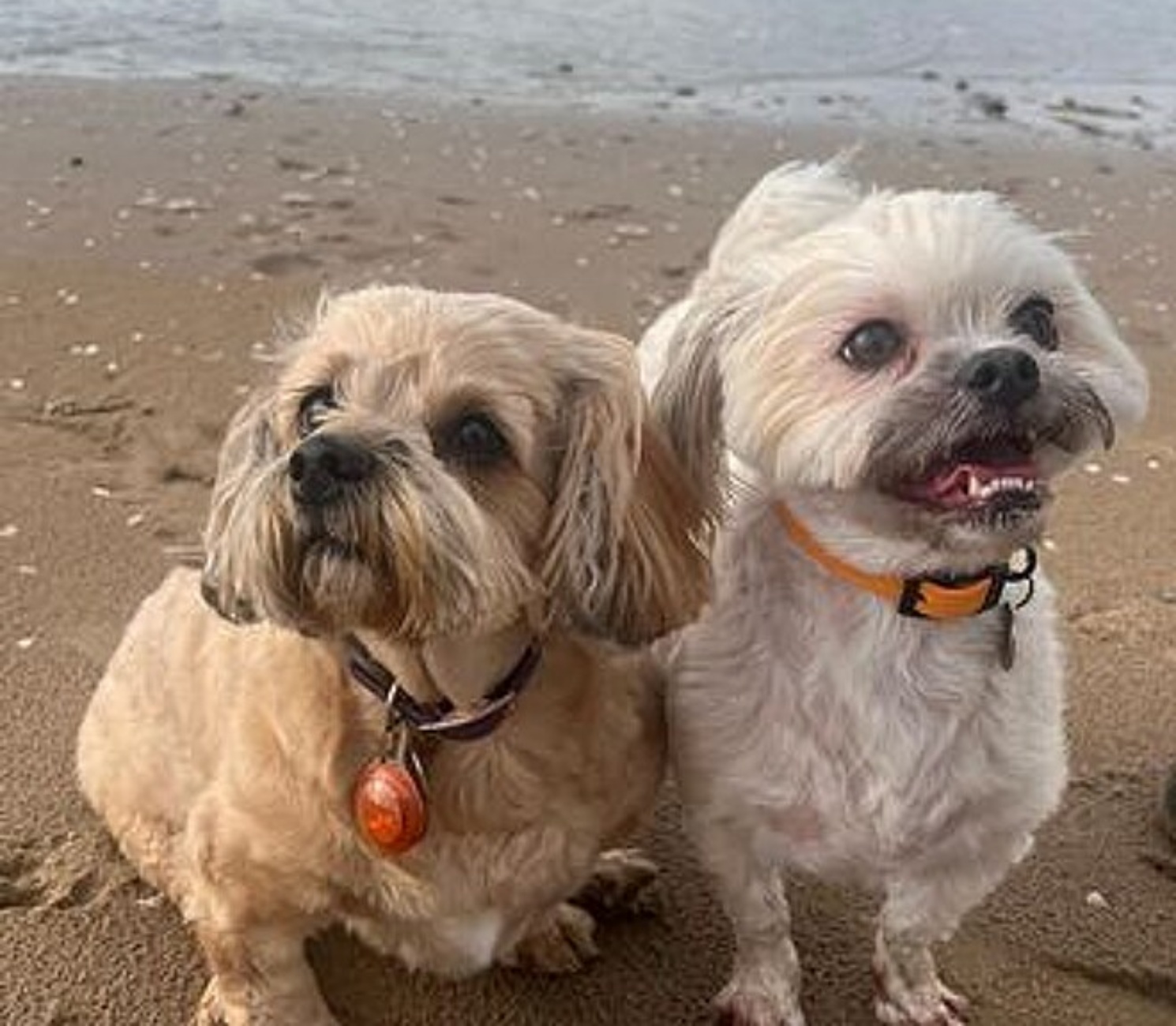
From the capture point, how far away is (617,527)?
2.31 metres

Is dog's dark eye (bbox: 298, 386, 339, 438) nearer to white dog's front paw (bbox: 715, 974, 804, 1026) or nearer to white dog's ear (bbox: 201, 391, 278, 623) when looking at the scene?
white dog's ear (bbox: 201, 391, 278, 623)

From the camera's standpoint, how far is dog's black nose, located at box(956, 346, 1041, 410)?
212 centimetres

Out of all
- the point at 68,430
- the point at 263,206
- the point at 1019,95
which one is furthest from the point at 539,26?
the point at 68,430

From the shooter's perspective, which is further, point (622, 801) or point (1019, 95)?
point (1019, 95)

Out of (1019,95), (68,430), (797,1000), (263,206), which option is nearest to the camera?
(797,1000)

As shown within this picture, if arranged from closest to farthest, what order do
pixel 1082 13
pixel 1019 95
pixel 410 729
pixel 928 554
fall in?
pixel 928 554 < pixel 410 729 < pixel 1019 95 < pixel 1082 13

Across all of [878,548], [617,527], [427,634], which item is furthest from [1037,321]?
[427,634]

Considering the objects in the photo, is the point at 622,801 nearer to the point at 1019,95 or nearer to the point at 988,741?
the point at 988,741

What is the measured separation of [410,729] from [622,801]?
0.33 meters

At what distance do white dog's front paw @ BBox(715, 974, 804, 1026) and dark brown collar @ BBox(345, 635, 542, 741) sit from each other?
2.23 feet

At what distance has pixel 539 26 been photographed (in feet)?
28.4

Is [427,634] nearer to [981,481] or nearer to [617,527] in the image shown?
[617,527]

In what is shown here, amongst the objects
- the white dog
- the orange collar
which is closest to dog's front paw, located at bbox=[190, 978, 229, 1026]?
the white dog

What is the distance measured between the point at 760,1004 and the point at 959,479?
102 cm
